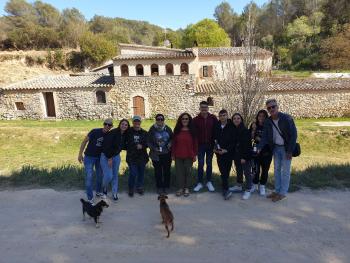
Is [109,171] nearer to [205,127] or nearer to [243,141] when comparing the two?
[205,127]

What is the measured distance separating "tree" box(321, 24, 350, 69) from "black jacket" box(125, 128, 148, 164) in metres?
31.0

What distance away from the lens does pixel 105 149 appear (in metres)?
4.86

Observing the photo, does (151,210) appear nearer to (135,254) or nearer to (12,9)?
(135,254)

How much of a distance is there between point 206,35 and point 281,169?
35.7 m

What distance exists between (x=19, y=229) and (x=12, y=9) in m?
52.9

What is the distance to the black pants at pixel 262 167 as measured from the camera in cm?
496

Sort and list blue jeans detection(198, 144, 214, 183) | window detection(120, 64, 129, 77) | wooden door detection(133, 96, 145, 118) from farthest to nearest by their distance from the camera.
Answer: wooden door detection(133, 96, 145, 118)
window detection(120, 64, 129, 77)
blue jeans detection(198, 144, 214, 183)

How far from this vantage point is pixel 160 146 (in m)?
5.07

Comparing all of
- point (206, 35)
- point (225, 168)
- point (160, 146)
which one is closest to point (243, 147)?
point (225, 168)

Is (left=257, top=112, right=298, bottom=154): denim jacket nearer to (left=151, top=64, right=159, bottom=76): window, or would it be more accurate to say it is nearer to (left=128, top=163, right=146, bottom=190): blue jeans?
(left=128, top=163, right=146, bottom=190): blue jeans

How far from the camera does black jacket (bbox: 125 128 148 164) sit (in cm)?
512

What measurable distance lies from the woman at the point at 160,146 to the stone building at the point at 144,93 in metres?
15.8

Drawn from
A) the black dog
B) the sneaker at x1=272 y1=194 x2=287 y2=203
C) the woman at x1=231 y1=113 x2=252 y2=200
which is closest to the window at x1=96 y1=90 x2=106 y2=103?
the woman at x1=231 y1=113 x2=252 y2=200

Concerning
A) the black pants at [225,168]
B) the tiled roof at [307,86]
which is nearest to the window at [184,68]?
the tiled roof at [307,86]
